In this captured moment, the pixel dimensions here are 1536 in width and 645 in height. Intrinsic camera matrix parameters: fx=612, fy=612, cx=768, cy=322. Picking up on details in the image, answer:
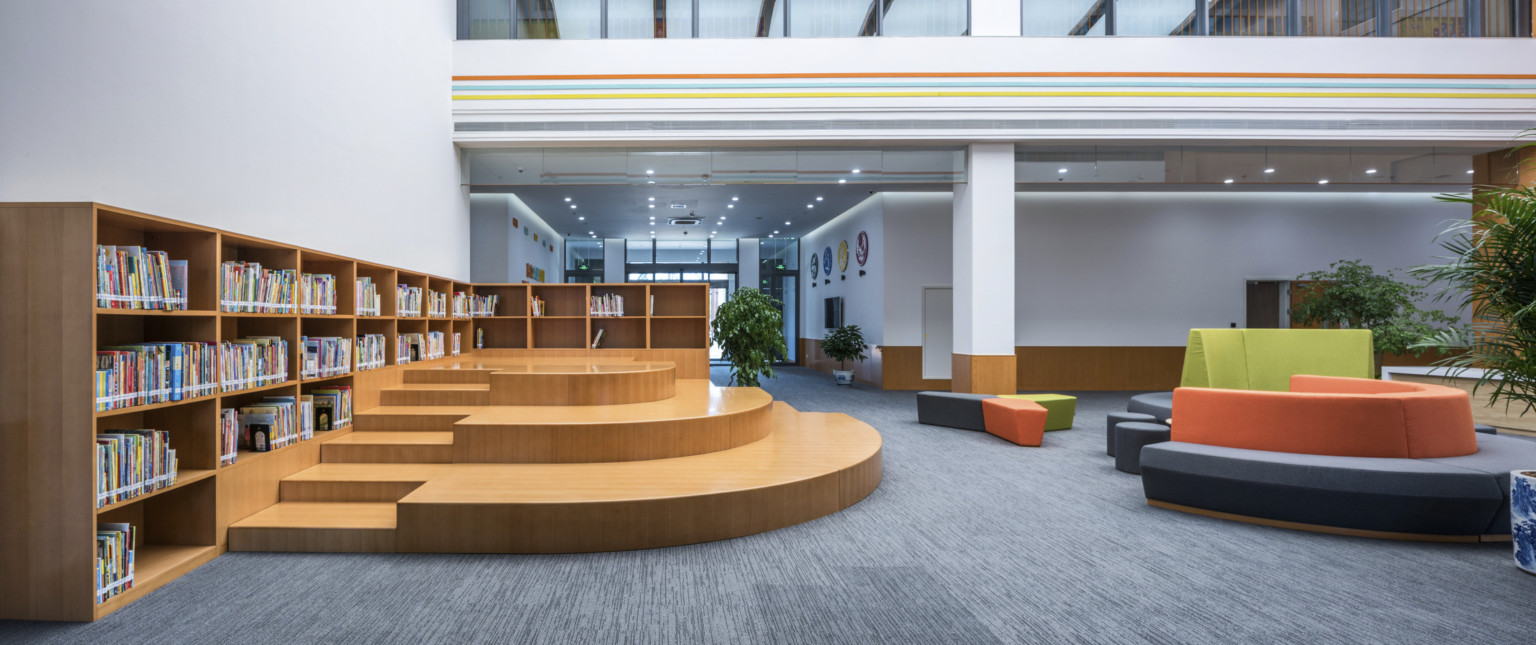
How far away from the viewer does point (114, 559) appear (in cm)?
266

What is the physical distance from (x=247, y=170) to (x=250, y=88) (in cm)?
57

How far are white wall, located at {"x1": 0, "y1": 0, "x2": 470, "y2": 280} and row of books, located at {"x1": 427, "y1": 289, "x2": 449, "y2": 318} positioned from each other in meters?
0.38

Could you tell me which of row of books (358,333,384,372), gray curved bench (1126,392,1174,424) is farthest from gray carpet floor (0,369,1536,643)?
gray curved bench (1126,392,1174,424)

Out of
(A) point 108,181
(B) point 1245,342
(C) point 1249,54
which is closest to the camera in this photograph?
(A) point 108,181

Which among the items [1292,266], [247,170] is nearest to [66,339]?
[247,170]

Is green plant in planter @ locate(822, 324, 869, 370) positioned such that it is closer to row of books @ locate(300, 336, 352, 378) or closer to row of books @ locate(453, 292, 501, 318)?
row of books @ locate(453, 292, 501, 318)

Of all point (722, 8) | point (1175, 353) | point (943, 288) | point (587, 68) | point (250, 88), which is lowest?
point (1175, 353)

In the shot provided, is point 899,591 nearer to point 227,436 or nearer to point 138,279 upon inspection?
point 227,436

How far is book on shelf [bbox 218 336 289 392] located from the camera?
134 inches

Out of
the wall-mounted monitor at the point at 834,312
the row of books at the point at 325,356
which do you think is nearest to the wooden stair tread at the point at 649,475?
the row of books at the point at 325,356

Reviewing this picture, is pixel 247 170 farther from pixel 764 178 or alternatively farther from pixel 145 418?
pixel 764 178

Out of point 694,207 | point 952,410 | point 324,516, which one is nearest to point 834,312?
point 694,207

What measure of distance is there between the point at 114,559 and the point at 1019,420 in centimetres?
642

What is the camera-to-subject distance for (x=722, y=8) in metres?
8.59
